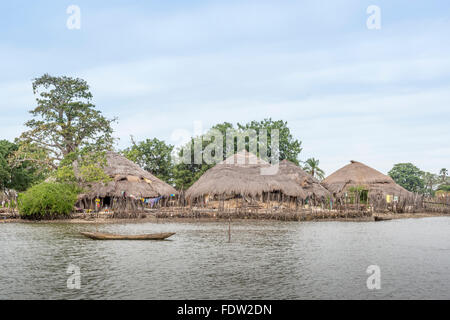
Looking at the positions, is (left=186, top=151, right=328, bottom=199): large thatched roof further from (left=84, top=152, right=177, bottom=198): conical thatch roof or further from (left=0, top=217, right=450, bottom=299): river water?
(left=0, top=217, right=450, bottom=299): river water

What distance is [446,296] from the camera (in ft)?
28.9

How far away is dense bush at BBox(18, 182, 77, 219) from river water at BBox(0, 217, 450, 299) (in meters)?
5.56

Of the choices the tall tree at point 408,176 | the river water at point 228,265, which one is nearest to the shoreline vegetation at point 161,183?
the river water at point 228,265

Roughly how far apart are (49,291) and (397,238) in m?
13.6

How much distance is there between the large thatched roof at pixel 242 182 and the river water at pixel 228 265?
1034 centimetres

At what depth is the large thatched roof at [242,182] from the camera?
1158 inches

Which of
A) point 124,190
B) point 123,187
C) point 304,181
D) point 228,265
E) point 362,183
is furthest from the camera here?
point 362,183

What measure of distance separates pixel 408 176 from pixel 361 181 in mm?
27289

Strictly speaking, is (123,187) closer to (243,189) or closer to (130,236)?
(243,189)

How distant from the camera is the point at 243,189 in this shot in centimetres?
2925

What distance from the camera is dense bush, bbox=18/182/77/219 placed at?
24.5 m

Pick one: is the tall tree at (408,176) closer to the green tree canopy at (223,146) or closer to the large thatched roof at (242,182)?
the green tree canopy at (223,146)

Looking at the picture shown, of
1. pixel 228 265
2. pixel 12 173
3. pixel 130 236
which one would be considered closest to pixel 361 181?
pixel 130 236

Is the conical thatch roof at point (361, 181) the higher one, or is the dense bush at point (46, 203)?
the conical thatch roof at point (361, 181)
